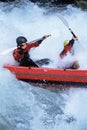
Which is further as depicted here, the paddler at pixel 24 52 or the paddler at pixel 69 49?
the paddler at pixel 69 49

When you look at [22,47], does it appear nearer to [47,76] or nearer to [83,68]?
[47,76]

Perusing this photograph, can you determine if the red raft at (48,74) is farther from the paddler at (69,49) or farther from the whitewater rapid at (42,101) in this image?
the paddler at (69,49)

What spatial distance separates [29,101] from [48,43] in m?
2.35

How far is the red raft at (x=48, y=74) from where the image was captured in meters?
9.28

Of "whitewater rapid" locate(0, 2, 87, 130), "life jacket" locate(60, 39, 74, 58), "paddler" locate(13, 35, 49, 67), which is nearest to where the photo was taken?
"whitewater rapid" locate(0, 2, 87, 130)

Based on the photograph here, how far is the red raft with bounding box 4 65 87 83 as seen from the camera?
30.5 feet

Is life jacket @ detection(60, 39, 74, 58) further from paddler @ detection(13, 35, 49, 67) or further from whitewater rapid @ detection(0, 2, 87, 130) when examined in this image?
paddler @ detection(13, 35, 49, 67)

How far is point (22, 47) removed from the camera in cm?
924

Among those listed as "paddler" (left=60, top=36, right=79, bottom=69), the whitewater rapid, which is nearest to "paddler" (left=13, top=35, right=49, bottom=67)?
the whitewater rapid

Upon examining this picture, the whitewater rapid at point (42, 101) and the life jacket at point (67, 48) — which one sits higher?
the life jacket at point (67, 48)

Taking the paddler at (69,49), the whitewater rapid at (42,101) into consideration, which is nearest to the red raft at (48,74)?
the whitewater rapid at (42,101)

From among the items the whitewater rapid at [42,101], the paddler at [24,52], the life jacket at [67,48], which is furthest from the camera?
the life jacket at [67,48]

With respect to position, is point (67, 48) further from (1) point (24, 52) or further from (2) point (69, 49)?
(1) point (24, 52)

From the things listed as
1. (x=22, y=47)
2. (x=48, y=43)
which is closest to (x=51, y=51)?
(x=48, y=43)
